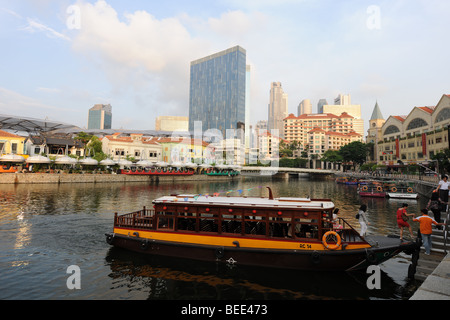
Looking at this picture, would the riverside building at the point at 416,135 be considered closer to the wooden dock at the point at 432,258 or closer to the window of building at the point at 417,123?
the window of building at the point at 417,123

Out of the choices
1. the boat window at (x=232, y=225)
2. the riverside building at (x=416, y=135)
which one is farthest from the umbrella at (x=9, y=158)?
the riverside building at (x=416, y=135)

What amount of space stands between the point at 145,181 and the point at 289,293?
54.7 meters

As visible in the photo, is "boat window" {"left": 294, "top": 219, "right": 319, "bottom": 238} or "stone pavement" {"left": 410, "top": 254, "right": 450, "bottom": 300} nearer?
"stone pavement" {"left": 410, "top": 254, "right": 450, "bottom": 300}

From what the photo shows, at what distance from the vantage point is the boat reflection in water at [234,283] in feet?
30.2

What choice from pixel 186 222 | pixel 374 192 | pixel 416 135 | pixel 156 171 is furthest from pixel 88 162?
pixel 416 135

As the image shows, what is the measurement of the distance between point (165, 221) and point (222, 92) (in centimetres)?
17705

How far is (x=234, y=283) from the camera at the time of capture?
10.1m

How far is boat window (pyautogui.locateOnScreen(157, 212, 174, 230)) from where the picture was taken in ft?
40.2

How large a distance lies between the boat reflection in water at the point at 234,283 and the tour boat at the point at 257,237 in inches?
14.0

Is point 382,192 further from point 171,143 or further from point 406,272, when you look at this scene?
point 171,143

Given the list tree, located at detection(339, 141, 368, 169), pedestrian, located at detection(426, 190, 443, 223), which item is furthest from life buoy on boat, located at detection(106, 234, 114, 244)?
tree, located at detection(339, 141, 368, 169)

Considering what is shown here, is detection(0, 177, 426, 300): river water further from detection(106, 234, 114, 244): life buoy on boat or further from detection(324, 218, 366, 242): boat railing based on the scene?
detection(324, 218, 366, 242): boat railing
